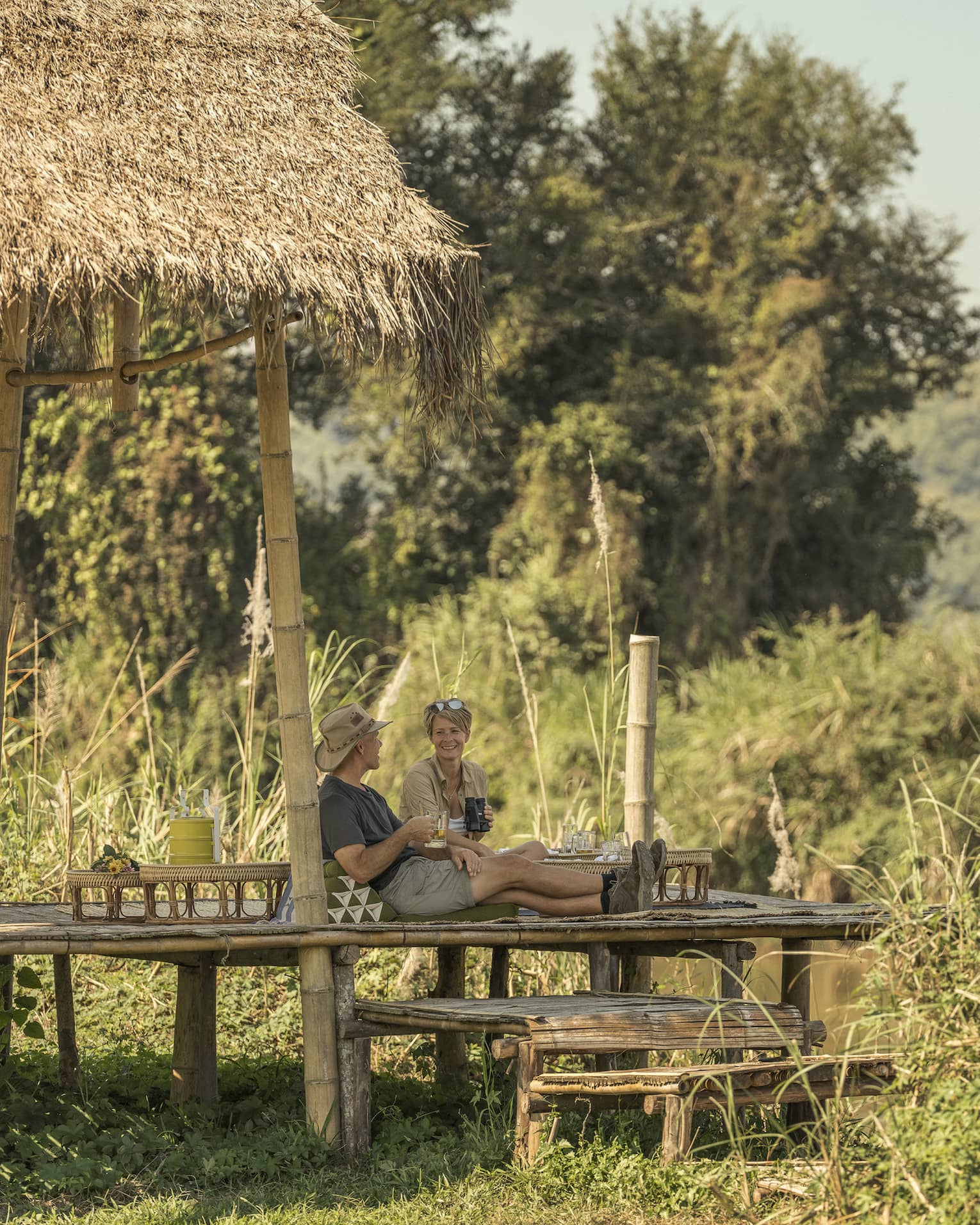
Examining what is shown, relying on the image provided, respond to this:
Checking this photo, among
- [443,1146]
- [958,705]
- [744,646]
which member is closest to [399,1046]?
[443,1146]

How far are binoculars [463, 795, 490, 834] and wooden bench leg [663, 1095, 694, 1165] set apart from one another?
1.60 metres

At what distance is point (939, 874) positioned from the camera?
8.84m

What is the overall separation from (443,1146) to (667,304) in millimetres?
12020

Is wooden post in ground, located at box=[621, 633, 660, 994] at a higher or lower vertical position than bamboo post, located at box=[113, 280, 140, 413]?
lower

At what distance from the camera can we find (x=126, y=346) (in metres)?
5.77

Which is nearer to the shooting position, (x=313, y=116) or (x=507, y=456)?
(x=313, y=116)

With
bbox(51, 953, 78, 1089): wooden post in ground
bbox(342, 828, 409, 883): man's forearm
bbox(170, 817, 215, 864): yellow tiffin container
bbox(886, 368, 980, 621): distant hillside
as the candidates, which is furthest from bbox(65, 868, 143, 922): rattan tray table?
bbox(886, 368, 980, 621): distant hillside

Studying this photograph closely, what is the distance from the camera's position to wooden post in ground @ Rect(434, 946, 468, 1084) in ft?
18.9

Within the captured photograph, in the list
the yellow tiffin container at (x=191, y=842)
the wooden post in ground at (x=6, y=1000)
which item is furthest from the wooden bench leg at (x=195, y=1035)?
the wooden post in ground at (x=6, y=1000)

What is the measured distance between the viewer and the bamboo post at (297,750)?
4.74 metres

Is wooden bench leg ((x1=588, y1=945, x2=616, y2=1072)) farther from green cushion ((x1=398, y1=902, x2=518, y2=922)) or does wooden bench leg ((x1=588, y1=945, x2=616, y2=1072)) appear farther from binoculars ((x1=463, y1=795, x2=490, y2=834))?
binoculars ((x1=463, y1=795, x2=490, y2=834))

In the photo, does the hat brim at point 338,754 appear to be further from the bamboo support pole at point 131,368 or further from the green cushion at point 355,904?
the bamboo support pole at point 131,368

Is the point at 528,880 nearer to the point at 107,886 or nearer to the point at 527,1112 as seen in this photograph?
the point at 527,1112

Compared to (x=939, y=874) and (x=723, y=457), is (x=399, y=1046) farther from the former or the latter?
(x=723, y=457)
